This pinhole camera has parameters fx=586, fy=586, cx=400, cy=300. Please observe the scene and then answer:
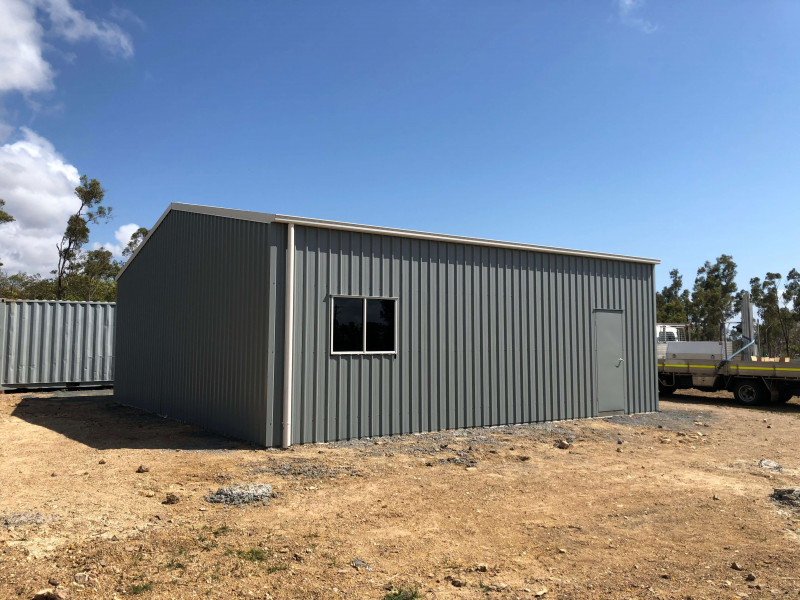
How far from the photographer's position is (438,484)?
6926mm

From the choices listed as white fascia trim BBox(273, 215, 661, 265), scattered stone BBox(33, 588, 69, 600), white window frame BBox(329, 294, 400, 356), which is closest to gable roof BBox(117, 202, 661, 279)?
white fascia trim BBox(273, 215, 661, 265)

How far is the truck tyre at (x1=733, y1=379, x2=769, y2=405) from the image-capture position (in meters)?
15.8

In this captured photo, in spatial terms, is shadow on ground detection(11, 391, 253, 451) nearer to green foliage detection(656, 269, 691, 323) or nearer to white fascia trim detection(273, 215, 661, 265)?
white fascia trim detection(273, 215, 661, 265)

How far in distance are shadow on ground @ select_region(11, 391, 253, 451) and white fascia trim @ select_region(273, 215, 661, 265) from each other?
3.50m

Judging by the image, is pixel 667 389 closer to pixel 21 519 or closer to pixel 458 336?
pixel 458 336

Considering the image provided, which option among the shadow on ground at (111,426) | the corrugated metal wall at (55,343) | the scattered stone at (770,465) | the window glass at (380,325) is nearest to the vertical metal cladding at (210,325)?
the shadow on ground at (111,426)

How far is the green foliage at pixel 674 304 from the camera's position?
133ft

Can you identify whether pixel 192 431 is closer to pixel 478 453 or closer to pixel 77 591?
pixel 478 453

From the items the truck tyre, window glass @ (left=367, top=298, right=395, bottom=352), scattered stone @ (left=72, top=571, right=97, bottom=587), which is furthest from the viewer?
the truck tyre

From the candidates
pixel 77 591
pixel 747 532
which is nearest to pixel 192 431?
pixel 77 591

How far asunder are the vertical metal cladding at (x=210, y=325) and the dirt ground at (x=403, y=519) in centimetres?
80

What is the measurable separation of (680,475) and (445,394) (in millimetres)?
3987

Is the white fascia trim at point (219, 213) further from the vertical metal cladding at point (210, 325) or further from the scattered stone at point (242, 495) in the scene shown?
the scattered stone at point (242, 495)

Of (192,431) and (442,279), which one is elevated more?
(442,279)
